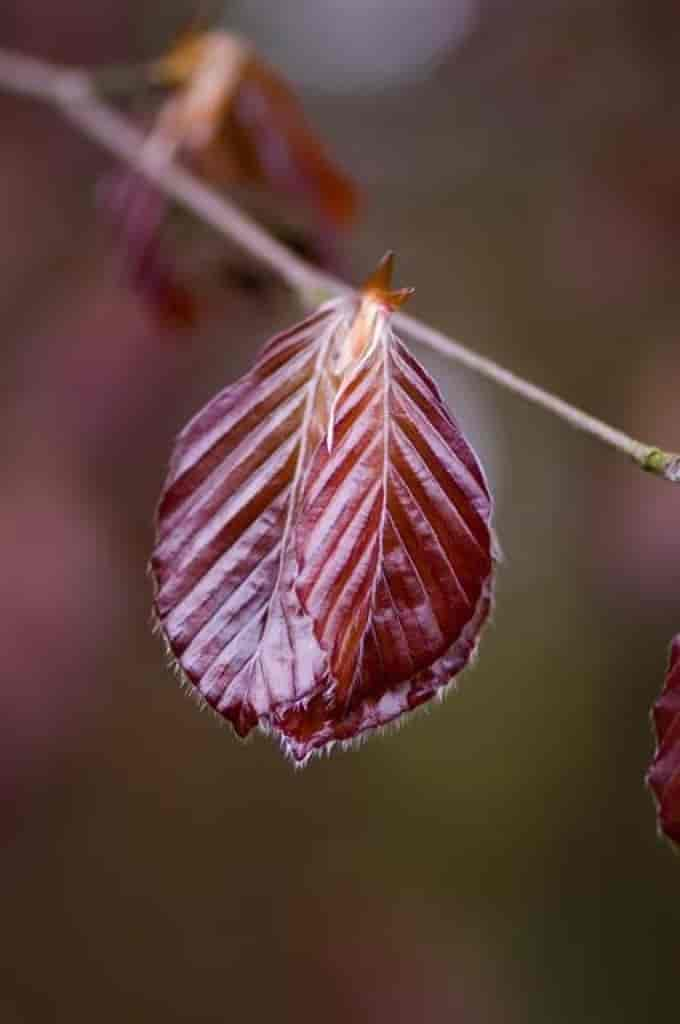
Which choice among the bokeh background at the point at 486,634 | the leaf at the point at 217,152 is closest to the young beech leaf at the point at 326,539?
the leaf at the point at 217,152

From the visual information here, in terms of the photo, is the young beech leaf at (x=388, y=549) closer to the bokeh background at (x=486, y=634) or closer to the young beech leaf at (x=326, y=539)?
the young beech leaf at (x=326, y=539)

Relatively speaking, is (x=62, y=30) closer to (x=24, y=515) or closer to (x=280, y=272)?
(x=24, y=515)

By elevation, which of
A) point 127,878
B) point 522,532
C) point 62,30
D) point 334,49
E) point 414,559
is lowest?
point 414,559

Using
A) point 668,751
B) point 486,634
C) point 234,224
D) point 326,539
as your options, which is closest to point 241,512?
point 326,539

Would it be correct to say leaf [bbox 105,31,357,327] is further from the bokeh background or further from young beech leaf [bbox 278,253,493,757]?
the bokeh background

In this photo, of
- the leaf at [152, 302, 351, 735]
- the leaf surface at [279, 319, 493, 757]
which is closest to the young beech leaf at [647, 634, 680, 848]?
the leaf surface at [279, 319, 493, 757]

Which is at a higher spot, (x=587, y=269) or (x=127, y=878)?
(x=587, y=269)

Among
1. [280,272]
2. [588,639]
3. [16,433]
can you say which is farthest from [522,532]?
[280,272]

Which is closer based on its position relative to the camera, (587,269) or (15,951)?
(587,269)
